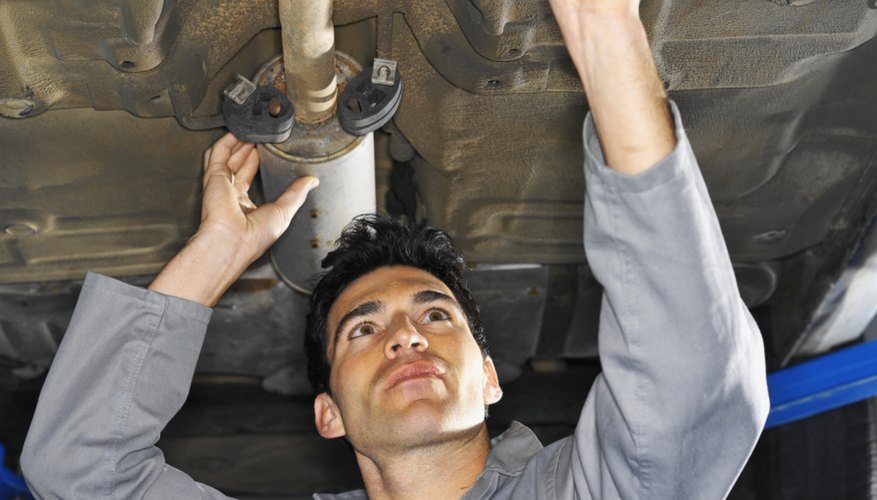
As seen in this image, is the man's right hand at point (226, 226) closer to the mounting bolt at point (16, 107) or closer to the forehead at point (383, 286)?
the forehead at point (383, 286)

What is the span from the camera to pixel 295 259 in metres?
1.88

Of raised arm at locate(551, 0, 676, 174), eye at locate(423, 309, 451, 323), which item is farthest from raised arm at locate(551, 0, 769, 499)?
eye at locate(423, 309, 451, 323)

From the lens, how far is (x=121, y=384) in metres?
1.48

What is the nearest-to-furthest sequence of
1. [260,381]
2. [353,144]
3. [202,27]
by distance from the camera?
[202,27] → [353,144] → [260,381]

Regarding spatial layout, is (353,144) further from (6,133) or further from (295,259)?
(6,133)

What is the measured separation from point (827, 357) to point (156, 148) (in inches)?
48.9

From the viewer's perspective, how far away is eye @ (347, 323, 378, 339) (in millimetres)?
1665

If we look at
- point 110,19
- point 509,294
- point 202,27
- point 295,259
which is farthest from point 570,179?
point 110,19

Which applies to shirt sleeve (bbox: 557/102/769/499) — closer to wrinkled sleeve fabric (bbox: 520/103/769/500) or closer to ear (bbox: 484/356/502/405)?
wrinkled sleeve fabric (bbox: 520/103/769/500)

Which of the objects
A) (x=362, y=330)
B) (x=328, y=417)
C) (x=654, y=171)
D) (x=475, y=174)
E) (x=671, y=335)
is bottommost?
(x=328, y=417)

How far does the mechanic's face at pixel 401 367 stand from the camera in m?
1.49

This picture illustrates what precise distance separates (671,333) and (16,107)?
2.97 ft

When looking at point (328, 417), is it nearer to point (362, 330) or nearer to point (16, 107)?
point (362, 330)

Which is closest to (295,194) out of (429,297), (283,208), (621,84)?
(283,208)
